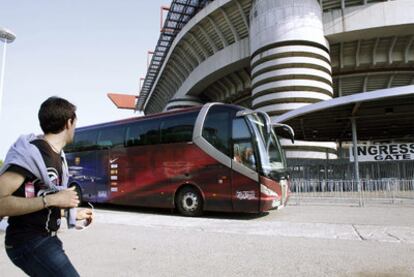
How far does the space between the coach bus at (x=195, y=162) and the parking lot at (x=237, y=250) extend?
5.20ft

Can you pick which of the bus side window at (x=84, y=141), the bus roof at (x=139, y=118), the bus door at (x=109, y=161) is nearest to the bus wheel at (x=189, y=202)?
the bus roof at (x=139, y=118)

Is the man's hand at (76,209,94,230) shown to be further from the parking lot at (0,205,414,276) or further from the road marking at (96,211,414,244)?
the road marking at (96,211,414,244)

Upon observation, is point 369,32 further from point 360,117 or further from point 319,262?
point 319,262

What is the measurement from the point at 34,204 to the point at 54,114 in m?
0.55

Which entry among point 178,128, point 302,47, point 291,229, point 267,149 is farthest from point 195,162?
point 302,47

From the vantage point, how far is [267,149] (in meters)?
9.30

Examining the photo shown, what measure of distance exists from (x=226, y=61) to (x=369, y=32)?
546 inches

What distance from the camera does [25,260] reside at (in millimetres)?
1788

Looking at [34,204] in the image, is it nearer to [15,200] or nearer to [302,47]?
[15,200]

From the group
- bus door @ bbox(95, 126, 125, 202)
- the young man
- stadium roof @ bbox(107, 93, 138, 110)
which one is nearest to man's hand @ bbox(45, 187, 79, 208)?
the young man

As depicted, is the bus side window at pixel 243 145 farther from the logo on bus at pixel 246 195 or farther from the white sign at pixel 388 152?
the white sign at pixel 388 152

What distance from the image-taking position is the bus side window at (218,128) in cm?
935

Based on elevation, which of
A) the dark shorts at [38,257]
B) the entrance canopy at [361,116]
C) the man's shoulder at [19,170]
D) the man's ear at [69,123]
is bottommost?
the dark shorts at [38,257]

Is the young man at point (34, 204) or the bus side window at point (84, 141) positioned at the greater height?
the bus side window at point (84, 141)
